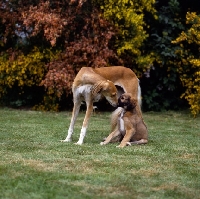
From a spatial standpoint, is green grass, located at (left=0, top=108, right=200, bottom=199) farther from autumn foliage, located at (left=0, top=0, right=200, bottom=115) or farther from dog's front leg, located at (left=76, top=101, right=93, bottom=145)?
autumn foliage, located at (left=0, top=0, right=200, bottom=115)

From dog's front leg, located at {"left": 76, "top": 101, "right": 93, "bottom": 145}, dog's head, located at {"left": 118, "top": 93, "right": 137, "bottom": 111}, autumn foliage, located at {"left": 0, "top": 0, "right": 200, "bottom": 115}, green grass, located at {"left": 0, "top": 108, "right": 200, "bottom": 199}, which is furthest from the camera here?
autumn foliage, located at {"left": 0, "top": 0, "right": 200, "bottom": 115}

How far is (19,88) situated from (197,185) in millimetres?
9620

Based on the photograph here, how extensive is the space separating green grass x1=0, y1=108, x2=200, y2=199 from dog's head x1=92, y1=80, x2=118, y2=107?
0.79 metres

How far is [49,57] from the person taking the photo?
14125 mm

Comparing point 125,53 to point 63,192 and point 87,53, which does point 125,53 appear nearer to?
point 87,53

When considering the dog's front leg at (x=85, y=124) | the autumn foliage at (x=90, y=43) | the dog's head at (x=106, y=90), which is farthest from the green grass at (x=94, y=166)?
the autumn foliage at (x=90, y=43)

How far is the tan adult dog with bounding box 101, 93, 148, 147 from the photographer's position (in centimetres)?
889

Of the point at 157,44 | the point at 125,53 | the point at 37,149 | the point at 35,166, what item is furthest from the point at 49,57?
the point at 35,166

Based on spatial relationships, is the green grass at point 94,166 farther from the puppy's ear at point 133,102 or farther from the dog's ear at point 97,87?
the dog's ear at point 97,87

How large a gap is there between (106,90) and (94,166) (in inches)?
91.0

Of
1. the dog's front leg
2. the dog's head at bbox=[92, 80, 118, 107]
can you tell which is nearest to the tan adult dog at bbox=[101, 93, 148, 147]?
the dog's head at bbox=[92, 80, 118, 107]

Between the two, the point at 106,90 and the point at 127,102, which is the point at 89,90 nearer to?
the point at 106,90

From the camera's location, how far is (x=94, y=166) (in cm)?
689

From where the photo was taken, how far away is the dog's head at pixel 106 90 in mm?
8883
